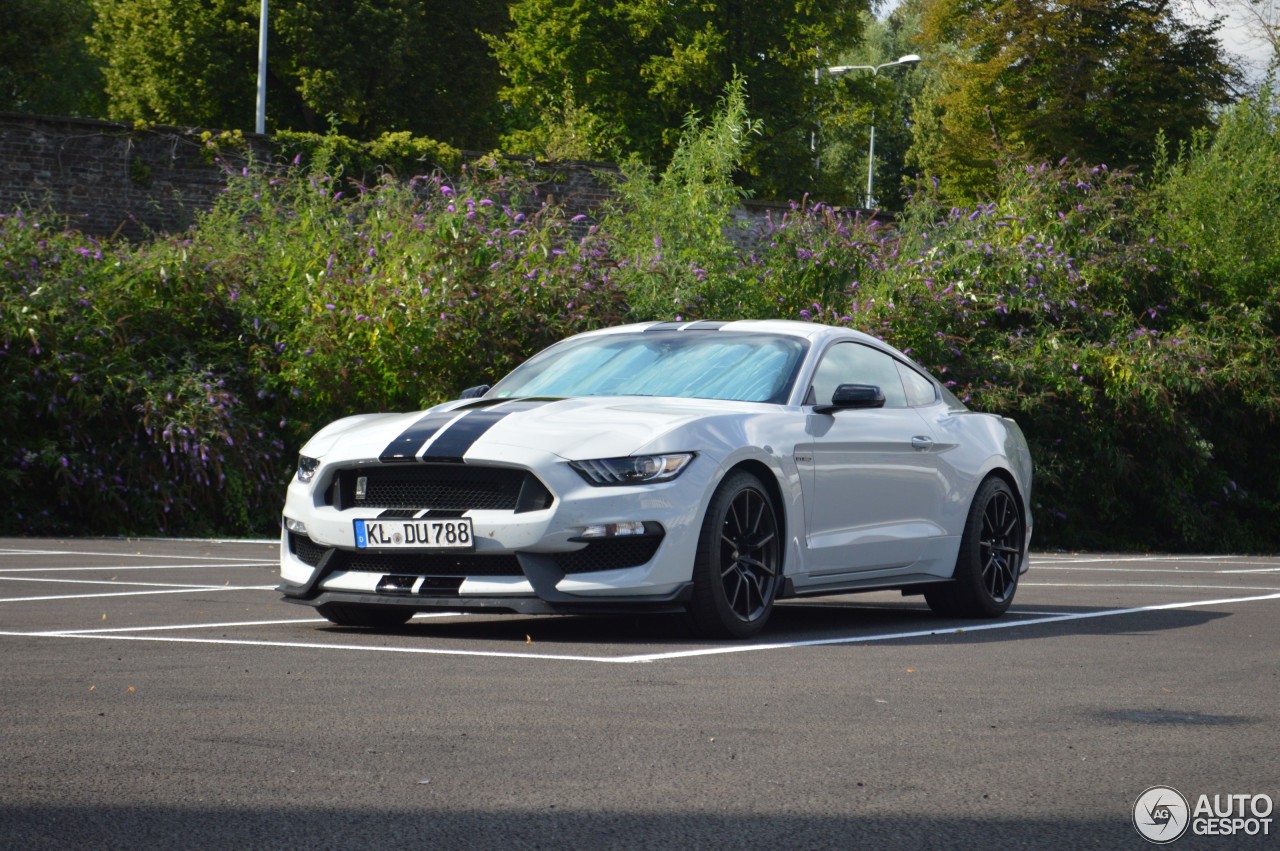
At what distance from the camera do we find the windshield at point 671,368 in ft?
30.3

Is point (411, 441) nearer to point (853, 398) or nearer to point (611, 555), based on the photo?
point (611, 555)

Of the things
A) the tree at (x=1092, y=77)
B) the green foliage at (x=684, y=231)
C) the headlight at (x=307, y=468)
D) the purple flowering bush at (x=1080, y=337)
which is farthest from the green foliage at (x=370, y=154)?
the tree at (x=1092, y=77)

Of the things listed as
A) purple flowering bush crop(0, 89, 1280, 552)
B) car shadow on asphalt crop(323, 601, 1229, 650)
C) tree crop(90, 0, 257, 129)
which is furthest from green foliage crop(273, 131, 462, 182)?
tree crop(90, 0, 257, 129)

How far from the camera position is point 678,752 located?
5242mm

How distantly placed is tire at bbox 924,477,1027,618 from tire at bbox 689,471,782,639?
6.10ft

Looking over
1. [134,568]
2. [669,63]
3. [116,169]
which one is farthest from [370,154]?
[669,63]

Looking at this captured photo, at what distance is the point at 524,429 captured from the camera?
8.27 meters

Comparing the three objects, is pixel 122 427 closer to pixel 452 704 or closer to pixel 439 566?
pixel 439 566

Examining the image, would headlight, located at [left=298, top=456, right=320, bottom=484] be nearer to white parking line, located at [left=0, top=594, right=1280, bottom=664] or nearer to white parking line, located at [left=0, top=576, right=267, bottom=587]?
white parking line, located at [left=0, top=594, right=1280, bottom=664]

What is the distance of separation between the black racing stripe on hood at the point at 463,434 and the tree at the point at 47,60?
3800 cm

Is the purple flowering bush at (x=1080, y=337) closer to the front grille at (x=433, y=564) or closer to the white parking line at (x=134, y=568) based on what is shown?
the white parking line at (x=134, y=568)

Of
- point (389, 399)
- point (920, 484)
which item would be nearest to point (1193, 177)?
point (389, 399)

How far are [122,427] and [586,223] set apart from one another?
346 inches

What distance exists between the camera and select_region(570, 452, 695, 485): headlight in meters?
8.05
